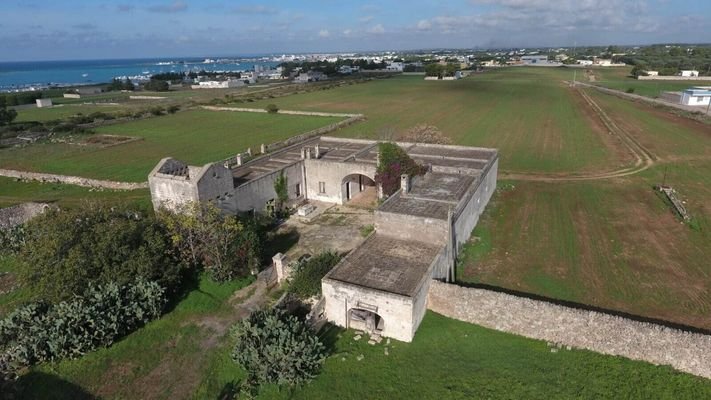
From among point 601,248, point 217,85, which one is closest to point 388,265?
point 601,248

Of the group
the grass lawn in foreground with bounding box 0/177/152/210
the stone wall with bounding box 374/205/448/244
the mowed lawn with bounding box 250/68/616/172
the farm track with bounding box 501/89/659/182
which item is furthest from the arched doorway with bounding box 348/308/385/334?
the mowed lawn with bounding box 250/68/616/172

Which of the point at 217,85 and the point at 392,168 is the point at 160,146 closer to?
the point at 392,168

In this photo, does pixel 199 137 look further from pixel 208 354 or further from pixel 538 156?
pixel 208 354

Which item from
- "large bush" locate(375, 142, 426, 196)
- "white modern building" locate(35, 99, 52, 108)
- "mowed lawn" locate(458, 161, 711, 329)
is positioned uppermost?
"white modern building" locate(35, 99, 52, 108)

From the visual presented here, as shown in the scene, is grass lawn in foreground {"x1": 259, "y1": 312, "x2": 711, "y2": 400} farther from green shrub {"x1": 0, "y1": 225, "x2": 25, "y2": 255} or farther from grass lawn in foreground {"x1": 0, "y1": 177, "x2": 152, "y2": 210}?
grass lawn in foreground {"x1": 0, "y1": 177, "x2": 152, "y2": 210}

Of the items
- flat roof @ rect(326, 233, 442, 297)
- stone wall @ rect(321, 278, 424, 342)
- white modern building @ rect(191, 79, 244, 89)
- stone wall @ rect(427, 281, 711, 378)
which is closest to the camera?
stone wall @ rect(427, 281, 711, 378)

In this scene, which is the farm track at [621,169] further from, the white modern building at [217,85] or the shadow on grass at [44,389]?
the white modern building at [217,85]

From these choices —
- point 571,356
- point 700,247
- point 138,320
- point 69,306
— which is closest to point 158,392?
point 138,320
